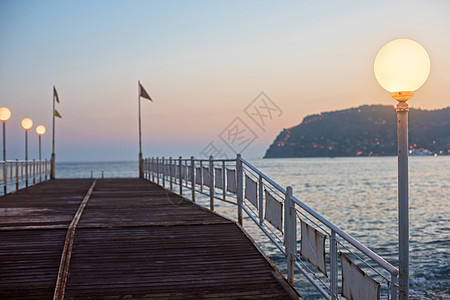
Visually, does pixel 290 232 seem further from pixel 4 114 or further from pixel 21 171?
pixel 4 114

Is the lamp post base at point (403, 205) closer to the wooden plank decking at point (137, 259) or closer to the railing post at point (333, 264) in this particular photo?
the railing post at point (333, 264)

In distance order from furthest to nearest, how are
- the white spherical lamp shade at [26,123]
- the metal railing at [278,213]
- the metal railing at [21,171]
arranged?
1. the white spherical lamp shade at [26,123]
2. the metal railing at [21,171]
3. the metal railing at [278,213]

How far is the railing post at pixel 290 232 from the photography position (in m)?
5.75

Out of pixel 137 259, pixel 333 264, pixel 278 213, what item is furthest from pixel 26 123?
pixel 333 264

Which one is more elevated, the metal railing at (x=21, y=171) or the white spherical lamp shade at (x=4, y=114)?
the white spherical lamp shade at (x=4, y=114)

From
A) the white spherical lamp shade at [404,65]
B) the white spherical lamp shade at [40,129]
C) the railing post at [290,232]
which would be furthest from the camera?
the white spherical lamp shade at [40,129]

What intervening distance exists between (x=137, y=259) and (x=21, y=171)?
15039 mm

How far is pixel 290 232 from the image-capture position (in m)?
5.88

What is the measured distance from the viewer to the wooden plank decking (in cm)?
538

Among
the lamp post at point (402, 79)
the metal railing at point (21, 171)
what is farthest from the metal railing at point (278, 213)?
Answer: the metal railing at point (21, 171)

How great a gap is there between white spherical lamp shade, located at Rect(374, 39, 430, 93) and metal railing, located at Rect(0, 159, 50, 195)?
49.2ft

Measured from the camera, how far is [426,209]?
36125 millimetres

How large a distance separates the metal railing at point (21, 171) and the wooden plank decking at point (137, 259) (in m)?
7.47

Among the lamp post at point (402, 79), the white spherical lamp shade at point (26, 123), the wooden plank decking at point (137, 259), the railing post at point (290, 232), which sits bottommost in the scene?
the wooden plank decking at point (137, 259)
